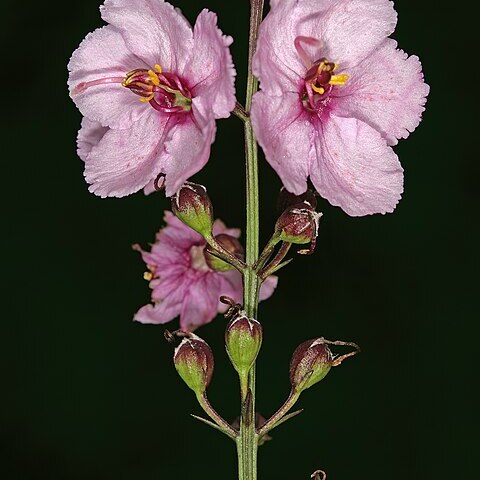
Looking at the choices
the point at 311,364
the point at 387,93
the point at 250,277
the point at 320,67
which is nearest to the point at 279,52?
the point at 320,67

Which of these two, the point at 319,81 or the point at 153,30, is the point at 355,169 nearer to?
the point at 319,81

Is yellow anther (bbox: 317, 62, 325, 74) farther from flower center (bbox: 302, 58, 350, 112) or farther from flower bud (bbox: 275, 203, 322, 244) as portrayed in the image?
flower bud (bbox: 275, 203, 322, 244)

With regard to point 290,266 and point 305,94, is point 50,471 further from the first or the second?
point 305,94

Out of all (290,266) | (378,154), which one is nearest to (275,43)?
(378,154)

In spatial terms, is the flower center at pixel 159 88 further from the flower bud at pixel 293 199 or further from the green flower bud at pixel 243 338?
the green flower bud at pixel 243 338

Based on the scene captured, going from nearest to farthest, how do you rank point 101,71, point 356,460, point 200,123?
point 200,123
point 101,71
point 356,460
